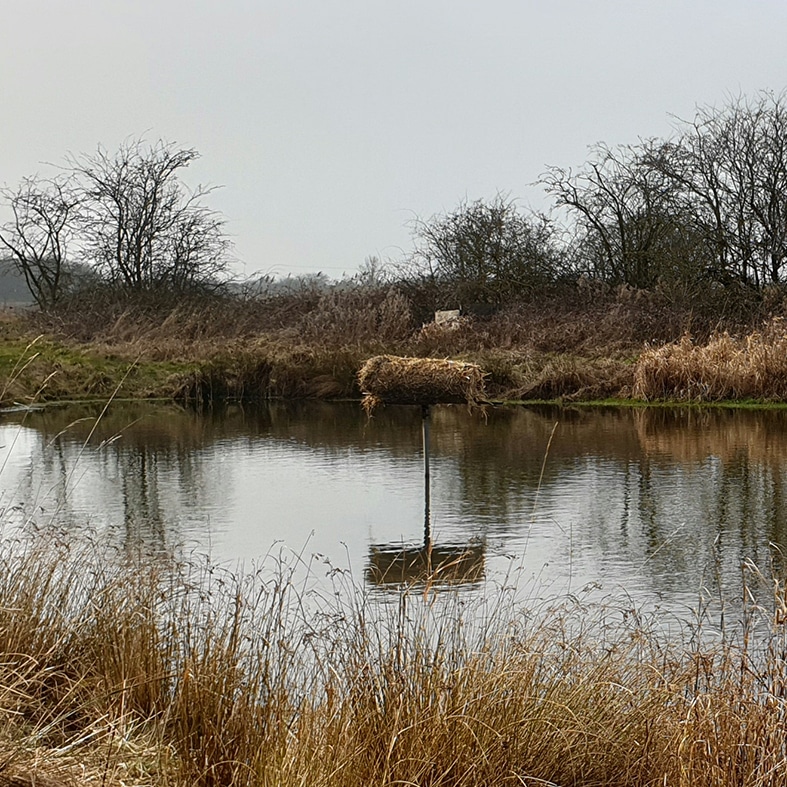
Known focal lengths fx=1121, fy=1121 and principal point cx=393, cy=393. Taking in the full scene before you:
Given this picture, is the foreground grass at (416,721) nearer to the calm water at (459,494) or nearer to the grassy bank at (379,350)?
the calm water at (459,494)

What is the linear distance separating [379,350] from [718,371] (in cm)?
916

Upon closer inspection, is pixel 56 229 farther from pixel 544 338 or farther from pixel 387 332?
pixel 544 338

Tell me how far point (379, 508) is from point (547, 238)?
84.9ft

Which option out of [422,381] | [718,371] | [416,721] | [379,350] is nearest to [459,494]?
[422,381]

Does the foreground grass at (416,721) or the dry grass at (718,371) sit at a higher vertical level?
the dry grass at (718,371)

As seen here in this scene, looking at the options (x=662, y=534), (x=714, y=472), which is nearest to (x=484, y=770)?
(x=662, y=534)

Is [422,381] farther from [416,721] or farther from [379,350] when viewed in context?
[379,350]

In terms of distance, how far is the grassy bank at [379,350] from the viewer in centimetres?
2262

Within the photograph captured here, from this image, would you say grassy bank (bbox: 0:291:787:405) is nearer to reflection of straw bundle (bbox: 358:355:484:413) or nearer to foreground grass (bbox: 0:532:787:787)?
reflection of straw bundle (bbox: 358:355:484:413)

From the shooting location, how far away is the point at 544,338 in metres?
28.6

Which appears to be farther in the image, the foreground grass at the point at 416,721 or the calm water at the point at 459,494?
the calm water at the point at 459,494

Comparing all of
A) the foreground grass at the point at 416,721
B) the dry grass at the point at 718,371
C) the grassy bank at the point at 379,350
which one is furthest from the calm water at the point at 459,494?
the grassy bank at the point at 379,350

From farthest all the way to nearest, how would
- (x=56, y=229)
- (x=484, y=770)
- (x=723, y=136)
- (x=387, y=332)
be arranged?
(x=56, y=229)
(x=387, y=332)
(x=723, y=136)
(x=484, y=770)

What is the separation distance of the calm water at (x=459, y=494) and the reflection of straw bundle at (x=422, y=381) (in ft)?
3.56
